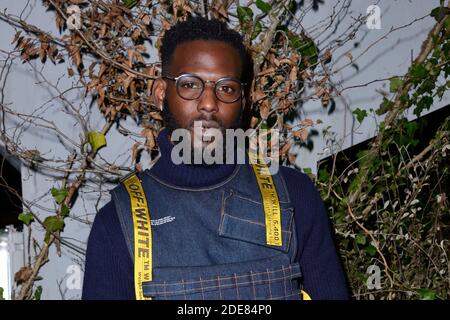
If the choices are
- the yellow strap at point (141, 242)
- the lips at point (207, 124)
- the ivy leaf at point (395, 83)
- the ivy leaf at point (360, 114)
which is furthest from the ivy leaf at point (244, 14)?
the yellow strap at point (141, 242)

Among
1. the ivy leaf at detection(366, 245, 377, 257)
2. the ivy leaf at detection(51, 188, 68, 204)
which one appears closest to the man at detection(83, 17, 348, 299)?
the ivy leaf at detection(51, 188, 68, 204)

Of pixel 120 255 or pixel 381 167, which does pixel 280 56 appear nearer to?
pixel 381 167

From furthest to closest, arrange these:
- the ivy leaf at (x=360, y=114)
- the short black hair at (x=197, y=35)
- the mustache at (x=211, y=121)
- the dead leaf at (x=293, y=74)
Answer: the ivy leaf at (x=360, y=114), the dead leaf at (x=293, y=74), the short black hair at (x=197, y=35), the mustache at (x=211, y=121)

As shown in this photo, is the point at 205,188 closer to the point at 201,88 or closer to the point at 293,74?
the point at 201,88

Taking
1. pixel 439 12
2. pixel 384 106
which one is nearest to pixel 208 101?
pixel 384 106

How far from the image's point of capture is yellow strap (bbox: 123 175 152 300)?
6.05 feet

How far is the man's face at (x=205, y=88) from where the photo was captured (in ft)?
6.42

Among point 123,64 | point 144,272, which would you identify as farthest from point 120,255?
point 123,64

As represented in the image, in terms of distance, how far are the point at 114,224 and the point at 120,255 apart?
9 cm

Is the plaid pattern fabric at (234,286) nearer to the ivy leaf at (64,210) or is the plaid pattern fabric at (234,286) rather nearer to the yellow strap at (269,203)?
the yellow strap at (269,203)

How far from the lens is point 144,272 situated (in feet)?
6.05

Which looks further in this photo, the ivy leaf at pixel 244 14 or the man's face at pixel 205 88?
the ivy leaf at pixel 244 14

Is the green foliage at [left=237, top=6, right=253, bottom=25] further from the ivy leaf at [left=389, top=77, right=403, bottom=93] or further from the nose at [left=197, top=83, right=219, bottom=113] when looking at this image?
the nose at [left=197, top=83, right=219, bottom=113]

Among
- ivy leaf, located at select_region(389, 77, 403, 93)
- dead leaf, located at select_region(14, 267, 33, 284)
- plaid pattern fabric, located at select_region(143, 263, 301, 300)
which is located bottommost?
plaid pattern fabric, located at select_region(143, 263, 301, 300)
